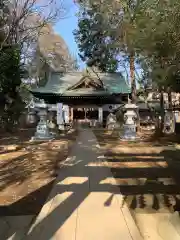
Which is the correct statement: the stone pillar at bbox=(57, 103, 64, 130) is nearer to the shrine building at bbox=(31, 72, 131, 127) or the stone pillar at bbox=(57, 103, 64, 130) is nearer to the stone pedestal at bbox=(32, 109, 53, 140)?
the shrine building at bbox=(31, 72, 131, 127)

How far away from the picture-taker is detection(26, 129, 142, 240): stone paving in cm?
505

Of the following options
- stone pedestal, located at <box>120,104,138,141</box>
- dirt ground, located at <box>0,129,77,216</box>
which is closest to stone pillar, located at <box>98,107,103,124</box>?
stone pedestal, located at <box>120,104,138,141</box>

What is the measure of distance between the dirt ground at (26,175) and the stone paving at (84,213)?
0.34 meters

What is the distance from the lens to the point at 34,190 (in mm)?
7824

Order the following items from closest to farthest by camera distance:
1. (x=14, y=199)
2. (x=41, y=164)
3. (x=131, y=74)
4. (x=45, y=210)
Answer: (x=45, y=210) < (x=14, y=199) < (x=41, y=164) < (x=131, y=74)

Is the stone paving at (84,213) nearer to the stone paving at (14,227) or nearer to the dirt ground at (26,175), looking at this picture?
the stone paving at (14,227)

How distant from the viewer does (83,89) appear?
32.7 meters

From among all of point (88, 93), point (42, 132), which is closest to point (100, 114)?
point (88, 93)

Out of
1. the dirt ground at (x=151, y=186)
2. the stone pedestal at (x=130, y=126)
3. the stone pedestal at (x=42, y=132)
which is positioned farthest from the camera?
the stone pedestal at (x=42, y=132)

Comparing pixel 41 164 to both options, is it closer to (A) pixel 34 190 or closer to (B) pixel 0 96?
(A) pixel 34 190

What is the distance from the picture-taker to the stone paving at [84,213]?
5.05 m

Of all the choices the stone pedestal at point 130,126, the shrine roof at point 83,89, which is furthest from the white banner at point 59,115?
the stone pedestal at point 130,126

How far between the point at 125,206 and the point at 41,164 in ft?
16.2

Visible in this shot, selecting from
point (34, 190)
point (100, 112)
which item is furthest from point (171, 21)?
point (100, 112)
